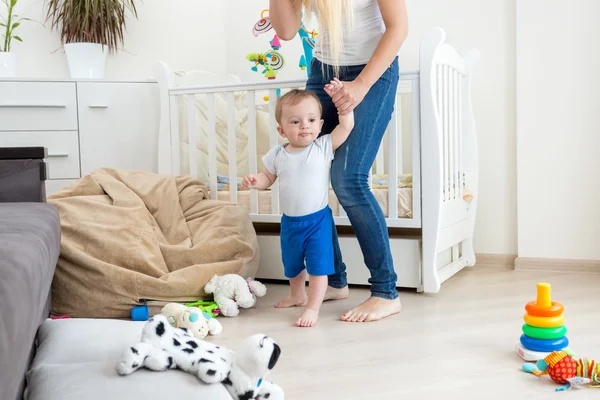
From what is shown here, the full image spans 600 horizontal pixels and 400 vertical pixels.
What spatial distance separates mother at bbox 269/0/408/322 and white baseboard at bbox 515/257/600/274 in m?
0.90

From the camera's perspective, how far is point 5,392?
0.64 metres

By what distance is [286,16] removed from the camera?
186cm

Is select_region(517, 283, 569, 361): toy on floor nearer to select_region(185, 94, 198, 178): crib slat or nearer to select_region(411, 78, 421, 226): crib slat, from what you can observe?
select_region(411, 78, 421, 226): crib slat

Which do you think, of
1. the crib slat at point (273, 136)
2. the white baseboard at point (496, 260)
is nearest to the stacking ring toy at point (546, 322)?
the crib slat at point (273, 136)

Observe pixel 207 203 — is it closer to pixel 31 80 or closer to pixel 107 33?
pixel 31 80

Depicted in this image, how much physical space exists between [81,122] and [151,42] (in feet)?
2.41

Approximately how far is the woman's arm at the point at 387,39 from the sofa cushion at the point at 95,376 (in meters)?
0.96

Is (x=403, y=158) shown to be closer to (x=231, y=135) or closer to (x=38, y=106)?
(x=231, y=135)

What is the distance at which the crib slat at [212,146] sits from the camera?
2.44 meters

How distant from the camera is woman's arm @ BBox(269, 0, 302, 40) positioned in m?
1.86

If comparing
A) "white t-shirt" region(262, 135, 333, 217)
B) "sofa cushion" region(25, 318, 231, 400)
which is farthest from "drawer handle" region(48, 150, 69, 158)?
"sofa cushion" region(25, 318, 231, 400)

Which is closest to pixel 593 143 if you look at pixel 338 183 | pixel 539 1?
pixel 539 1

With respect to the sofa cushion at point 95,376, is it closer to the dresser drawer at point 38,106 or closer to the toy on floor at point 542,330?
the toy on floor at point 542,330

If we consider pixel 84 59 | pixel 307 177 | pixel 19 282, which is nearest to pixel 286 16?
pixel 307 177
